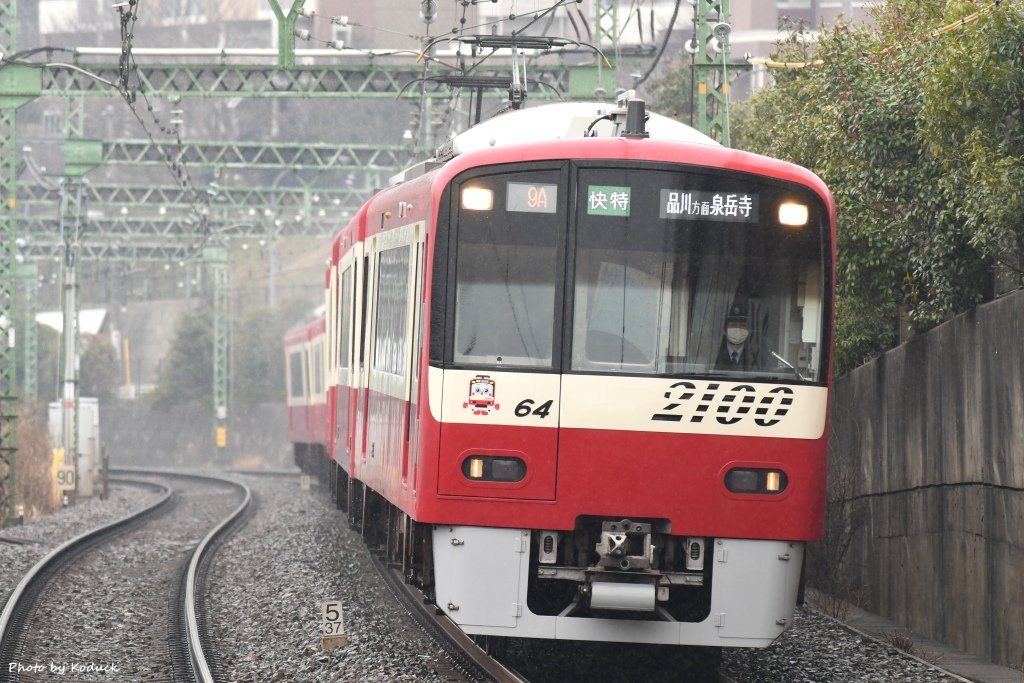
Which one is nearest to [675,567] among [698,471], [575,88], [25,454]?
[698,471]

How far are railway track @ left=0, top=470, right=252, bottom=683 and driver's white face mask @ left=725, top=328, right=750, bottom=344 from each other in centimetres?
395

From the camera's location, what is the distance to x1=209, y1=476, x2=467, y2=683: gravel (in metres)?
10.0

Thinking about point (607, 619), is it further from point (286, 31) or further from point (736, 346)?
point (286, 31)

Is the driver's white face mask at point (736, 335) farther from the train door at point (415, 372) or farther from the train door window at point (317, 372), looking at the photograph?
the train door window at point (317, 372)

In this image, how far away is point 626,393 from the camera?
8445 millimetres

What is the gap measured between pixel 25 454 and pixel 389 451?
829 inches

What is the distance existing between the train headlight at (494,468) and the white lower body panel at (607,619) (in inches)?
11.0

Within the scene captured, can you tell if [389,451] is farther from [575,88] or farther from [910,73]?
[575,88]

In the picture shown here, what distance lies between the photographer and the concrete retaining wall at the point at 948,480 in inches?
400

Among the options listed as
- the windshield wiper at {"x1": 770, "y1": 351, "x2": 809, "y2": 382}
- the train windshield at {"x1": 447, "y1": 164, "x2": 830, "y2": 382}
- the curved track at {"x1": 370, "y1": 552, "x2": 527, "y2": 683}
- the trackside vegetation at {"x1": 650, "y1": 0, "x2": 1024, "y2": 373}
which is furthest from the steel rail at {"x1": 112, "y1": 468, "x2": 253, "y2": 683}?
the trackside vegetation at {"x1": 650, "y1": 0, "x2": 1024, "y2": 373}

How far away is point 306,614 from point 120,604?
2210 millimetres

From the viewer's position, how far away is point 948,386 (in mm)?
11531

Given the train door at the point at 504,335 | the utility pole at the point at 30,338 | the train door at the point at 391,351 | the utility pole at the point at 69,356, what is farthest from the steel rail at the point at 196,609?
the utility pole at the point at 30,338

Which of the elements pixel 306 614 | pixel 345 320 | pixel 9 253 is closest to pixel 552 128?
pixel 306 614
